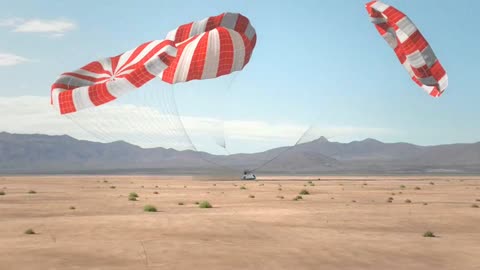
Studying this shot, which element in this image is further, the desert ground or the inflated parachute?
the inflated parachute

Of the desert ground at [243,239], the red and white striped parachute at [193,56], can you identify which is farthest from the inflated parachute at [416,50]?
the red and white striped parachute at [193,56]

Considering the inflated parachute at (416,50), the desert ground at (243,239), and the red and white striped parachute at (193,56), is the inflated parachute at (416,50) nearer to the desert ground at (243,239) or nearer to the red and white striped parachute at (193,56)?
the desert ground at (243,239)

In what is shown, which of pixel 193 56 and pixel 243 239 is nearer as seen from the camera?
pixel 243 239

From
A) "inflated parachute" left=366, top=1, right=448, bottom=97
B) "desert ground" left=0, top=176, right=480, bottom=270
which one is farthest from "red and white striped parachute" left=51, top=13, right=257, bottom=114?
"inflated parachute" left=366, top=1, right=448, bottom=97

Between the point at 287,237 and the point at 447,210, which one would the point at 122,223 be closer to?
the point at 287,237

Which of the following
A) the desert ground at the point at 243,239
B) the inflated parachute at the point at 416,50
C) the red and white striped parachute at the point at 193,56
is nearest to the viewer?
the desert ground at the point at 243,239

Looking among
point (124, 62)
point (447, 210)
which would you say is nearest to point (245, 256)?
point (124, 62)

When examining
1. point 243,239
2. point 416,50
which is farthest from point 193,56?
point 243,239

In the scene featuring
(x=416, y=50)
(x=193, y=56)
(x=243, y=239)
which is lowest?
(x=243, y=239)

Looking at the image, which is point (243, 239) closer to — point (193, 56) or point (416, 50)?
point (193, 56)

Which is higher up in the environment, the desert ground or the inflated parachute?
A: the inflated parachute

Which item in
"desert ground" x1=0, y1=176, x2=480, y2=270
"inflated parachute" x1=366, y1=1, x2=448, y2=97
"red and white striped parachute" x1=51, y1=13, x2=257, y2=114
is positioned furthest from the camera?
"inflated parachute" x1=366, y1=1, x2=448, y2=97

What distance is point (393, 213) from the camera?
28359mm

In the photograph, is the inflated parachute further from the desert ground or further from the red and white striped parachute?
the red and white striped parachute
